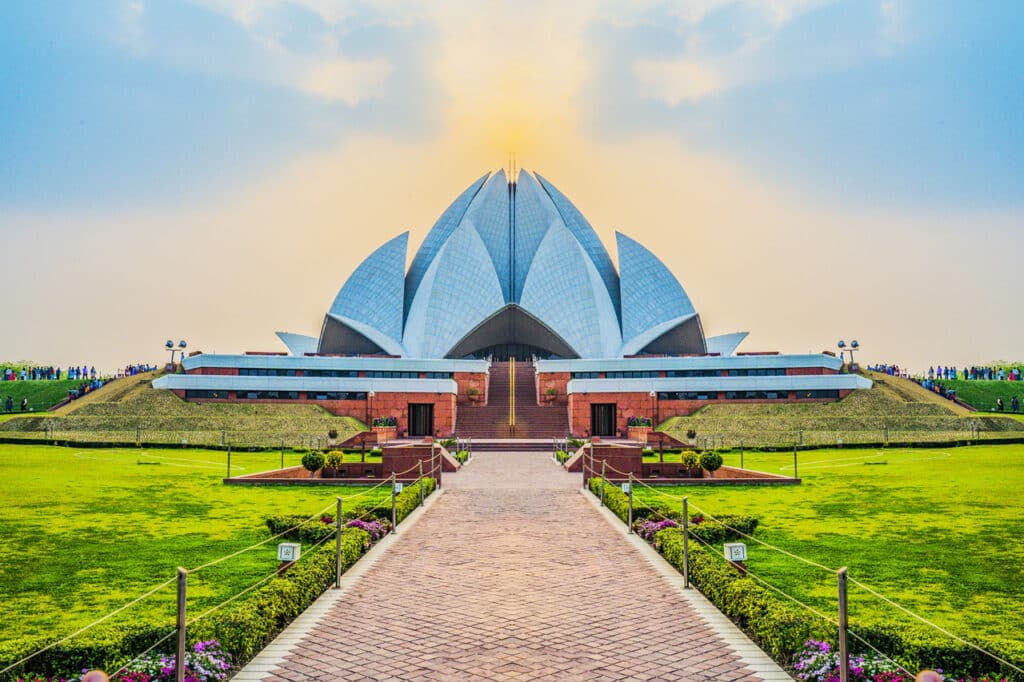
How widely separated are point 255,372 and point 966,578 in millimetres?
31011

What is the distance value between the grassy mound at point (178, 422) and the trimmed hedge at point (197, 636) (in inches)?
780

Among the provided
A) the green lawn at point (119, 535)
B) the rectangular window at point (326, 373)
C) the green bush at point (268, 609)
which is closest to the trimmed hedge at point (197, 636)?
the green bush at point (268, 609)

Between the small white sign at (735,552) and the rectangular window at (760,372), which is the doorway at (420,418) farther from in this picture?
the small white sign at (735,552)

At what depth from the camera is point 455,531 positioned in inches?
385

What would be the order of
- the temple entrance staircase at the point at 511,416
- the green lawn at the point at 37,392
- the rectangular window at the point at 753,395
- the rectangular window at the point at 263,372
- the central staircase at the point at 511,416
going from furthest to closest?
the green lawn at the point at 37,392
the rectangular window at the point at 263,372
the rectangular window at the point at 753,395
the central staircase at the point at 511,416
the temple entrance staircase at the point at 511,416

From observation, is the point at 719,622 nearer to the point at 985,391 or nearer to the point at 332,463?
the point at 332,463

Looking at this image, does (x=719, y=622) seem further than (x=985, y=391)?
No

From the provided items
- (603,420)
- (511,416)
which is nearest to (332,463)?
(511,416)

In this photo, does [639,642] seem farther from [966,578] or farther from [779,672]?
[966,578]

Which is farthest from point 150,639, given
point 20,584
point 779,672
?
point 779,672

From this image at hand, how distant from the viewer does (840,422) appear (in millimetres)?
28641

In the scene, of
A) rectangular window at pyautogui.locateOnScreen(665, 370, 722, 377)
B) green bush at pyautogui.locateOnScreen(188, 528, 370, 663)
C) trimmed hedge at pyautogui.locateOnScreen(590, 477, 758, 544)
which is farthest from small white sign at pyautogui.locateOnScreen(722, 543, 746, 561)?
rectangular window at pyautogui.locateOnScreen(665, 370, 722, 377)

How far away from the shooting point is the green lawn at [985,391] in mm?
35747

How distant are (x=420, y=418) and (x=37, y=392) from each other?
64.2 ft
